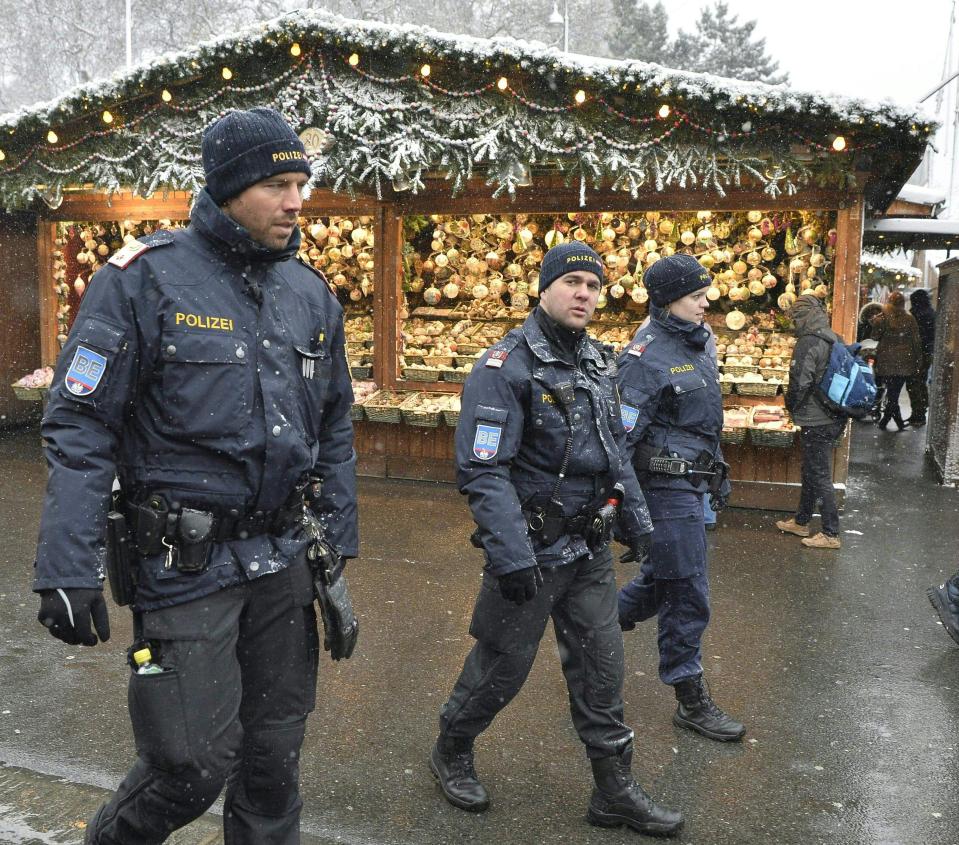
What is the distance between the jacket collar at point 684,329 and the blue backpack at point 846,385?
3.32 metres

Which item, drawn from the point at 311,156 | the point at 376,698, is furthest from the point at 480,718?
the point at 311,156

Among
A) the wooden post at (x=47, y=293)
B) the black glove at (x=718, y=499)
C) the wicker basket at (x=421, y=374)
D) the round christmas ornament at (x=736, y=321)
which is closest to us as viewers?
the black glove at (x=718, y=499)

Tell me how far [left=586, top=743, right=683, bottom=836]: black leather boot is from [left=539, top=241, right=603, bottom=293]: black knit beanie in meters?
1.77

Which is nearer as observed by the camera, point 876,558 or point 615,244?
point 876,558

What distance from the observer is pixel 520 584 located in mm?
3246

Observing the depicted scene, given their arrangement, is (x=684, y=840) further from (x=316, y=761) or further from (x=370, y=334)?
(x=370, y=334)

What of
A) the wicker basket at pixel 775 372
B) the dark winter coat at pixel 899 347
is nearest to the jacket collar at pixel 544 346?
the wicker basket at pixel 775 372

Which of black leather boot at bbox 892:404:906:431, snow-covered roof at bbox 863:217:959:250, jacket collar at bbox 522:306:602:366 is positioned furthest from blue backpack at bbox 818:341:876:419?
black leather boot at bbox 892:404:906:431

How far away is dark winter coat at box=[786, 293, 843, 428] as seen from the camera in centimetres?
742

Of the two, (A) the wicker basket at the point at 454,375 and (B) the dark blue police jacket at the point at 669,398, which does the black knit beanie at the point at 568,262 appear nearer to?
(B) the dark blue police jacket at the point at 669,398

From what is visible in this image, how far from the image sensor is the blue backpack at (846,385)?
720 centimetres

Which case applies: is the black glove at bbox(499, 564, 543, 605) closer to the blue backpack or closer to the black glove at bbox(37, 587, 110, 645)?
the black glove at bbox(37, 587, 110, 645)

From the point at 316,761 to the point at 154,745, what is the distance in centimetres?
159

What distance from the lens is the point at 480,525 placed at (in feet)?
10.9
